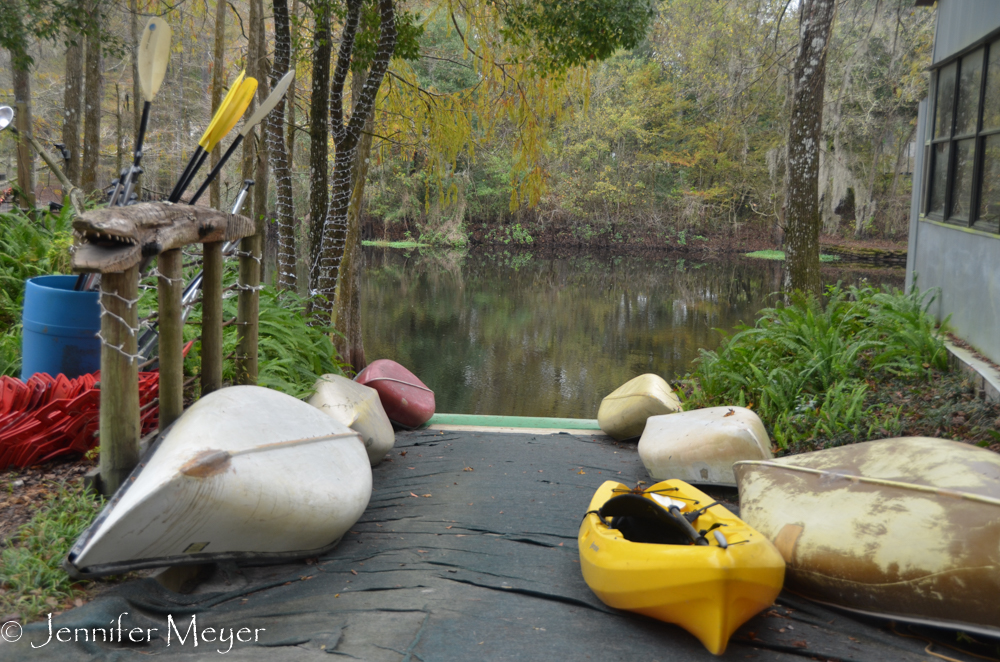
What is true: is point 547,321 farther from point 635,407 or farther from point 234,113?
point 234,113

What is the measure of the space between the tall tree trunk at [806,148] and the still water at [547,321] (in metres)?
1.16

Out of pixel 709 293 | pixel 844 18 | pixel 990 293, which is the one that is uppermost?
pixel 844 18

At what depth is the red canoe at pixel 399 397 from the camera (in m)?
7.06

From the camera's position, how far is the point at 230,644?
293cm

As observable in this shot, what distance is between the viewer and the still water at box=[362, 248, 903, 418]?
13023 mm

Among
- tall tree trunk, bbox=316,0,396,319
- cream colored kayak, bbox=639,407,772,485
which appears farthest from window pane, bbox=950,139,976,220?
tall tree trunk, bbox=316,0,396,319

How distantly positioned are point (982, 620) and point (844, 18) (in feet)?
94.7

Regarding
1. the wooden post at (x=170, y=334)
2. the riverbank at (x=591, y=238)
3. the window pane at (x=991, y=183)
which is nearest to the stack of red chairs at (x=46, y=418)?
the wooden post at (x=170, y=334)

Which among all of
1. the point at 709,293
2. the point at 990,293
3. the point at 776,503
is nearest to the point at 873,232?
the point at 709,293

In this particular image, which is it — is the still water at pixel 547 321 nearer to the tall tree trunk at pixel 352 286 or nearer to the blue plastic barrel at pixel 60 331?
the tall tree trunk at pixel 352 286

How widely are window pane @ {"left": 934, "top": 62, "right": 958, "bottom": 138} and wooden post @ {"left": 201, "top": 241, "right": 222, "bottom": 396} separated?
704cm

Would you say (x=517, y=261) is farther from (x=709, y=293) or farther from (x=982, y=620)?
(x=982, y=620)

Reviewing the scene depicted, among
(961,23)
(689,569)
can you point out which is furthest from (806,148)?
(689,569)

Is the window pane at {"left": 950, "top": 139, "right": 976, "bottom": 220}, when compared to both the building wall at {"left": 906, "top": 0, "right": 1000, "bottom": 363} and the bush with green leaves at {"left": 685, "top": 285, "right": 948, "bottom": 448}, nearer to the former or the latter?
the building wall at {"left": 906, "top": 0, "right": 1000, "bottom": 363}
